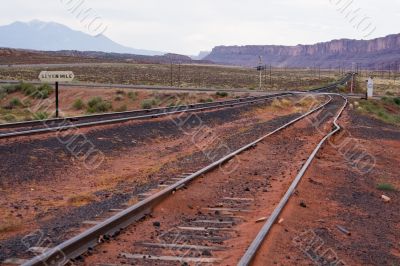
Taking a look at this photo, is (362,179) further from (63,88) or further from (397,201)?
(63,88)

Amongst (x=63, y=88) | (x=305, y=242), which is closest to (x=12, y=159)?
(x=305, y=242)

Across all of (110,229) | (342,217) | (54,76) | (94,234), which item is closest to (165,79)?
(54,76)

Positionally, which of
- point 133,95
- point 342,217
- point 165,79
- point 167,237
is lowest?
point 342,217

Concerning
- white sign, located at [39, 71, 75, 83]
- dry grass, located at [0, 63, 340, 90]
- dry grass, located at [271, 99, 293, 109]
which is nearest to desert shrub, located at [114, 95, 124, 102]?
dry grass, located at [271, 99, 293, 109]

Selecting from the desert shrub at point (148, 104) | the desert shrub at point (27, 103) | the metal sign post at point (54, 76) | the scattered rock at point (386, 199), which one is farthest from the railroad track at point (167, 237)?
the desert shrub at point (27, 103)

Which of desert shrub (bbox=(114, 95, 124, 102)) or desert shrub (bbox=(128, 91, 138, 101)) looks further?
desert shrub (bbox=(128, 91, 138, 101))

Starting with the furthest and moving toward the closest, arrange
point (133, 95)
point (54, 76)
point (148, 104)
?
point (133, 95)
point (148, 104)
point (54, 76)

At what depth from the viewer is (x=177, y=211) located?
29.1ft

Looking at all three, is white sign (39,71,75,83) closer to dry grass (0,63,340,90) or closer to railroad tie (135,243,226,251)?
railroad tie (135,243,226,251)

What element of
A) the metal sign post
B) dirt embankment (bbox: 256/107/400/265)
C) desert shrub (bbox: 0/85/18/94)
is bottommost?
dirt embankment (bbox: 256/107/400/265)

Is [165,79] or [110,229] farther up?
[165,79]

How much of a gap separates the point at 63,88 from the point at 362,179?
3414 centimetres

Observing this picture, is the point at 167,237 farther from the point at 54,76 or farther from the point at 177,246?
the point at 54,76

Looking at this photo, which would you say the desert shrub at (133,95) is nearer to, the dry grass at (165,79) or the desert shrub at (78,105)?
the desert shrub at (78,105)
